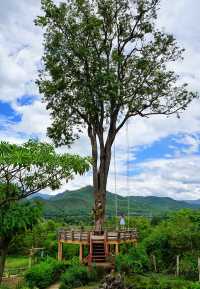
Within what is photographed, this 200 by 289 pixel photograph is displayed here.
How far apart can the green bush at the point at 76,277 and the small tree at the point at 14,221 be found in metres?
13.1

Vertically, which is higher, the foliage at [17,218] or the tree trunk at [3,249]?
the foliage at [17,218]

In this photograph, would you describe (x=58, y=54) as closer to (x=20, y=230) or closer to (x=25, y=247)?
(x=20, y=230)

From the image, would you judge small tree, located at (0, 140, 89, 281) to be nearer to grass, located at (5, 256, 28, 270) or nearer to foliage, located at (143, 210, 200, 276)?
foliage, located at (143, 210, 200, 276)

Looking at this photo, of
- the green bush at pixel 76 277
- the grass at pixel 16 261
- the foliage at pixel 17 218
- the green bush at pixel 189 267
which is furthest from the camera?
the grass at pixel 16 261

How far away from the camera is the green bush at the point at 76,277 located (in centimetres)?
3120

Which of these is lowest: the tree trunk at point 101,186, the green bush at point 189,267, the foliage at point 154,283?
the foliage at point 154,283

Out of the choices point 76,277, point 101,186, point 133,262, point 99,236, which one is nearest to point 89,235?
A: point 99,236

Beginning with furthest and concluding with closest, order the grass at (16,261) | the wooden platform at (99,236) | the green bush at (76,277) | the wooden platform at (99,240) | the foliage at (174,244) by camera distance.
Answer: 1. the grass at (16,261)
2. the wooden platform at (99,236)
3. the wooden platform at (99,240)
4. the foliage at (174,244)
5. the green bush at (76,277)

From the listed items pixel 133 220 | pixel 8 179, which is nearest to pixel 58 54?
pixel 8 179

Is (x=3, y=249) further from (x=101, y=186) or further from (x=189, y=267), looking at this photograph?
(x=101, y=186)

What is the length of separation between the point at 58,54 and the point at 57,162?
17.7 meters

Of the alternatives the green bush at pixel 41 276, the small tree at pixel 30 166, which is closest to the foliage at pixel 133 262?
the green bush at pixel 41 276

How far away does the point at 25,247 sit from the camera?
184 ft

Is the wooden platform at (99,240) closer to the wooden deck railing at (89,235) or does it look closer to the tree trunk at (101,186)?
the wooden deck railing at (89,235)
